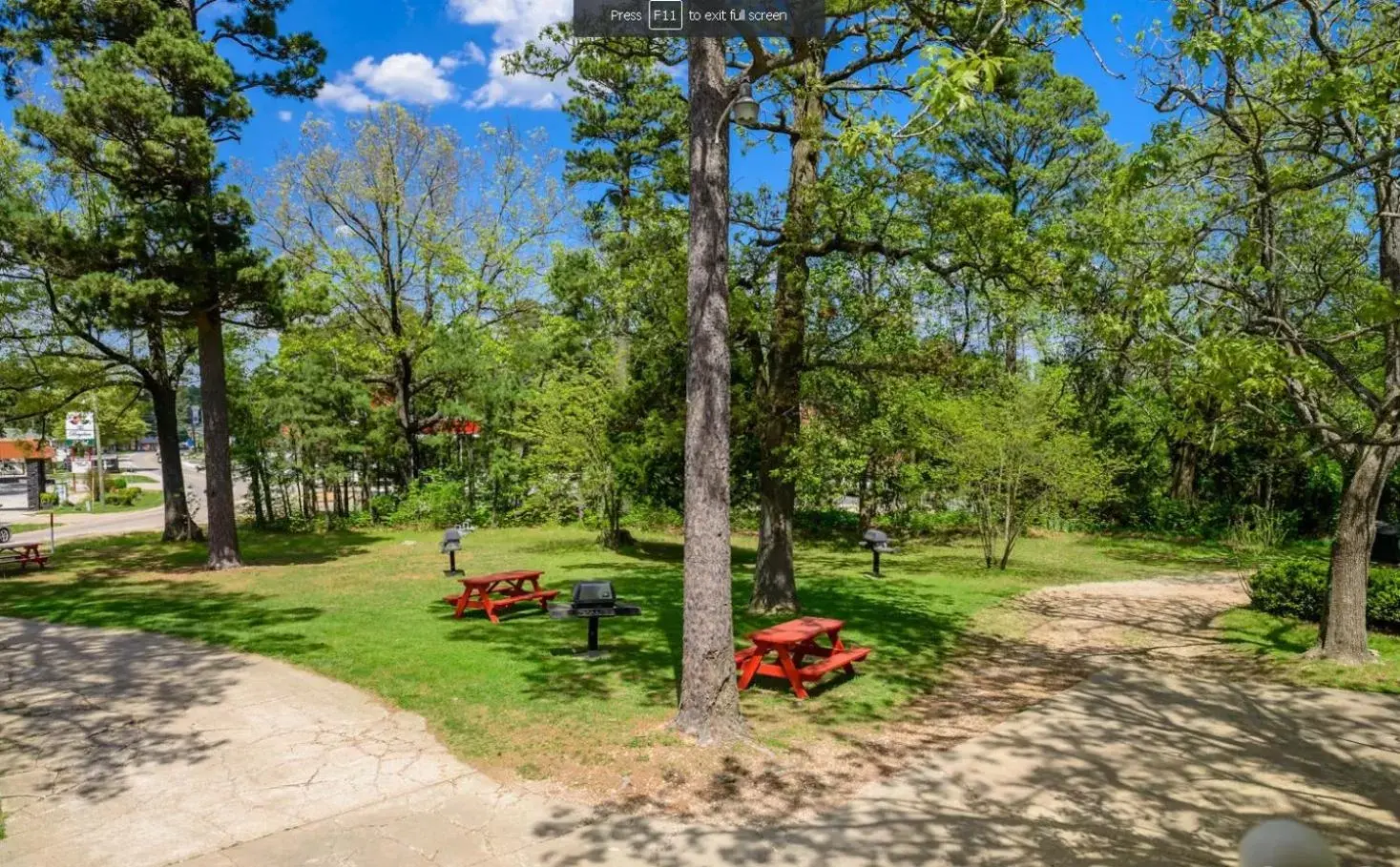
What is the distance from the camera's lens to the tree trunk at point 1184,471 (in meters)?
22.5

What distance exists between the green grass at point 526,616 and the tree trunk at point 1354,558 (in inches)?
150

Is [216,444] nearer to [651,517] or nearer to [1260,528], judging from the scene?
[651,517]

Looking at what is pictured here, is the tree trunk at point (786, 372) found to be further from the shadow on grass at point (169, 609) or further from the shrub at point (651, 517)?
the shrub at point (651, 517)

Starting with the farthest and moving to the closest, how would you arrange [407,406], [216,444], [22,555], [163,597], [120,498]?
[120,498], [407,406], [216,444], [22,555], [163,597]

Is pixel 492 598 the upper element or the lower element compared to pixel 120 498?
lower

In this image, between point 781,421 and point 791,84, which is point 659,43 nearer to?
point 791,84

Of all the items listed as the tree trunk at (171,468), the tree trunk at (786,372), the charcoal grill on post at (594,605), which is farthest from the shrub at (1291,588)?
the tree trunk at (171,468)

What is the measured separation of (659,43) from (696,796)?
7.81m

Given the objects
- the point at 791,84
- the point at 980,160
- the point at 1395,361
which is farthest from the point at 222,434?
the point at 980,160

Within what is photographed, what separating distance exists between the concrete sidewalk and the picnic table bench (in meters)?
9.21

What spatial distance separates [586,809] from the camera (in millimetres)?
4793

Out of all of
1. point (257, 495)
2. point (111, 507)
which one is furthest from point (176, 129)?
point (111, 507)

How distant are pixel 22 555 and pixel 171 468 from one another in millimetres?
4236

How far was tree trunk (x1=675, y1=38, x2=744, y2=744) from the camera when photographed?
5855mm
